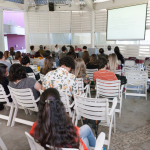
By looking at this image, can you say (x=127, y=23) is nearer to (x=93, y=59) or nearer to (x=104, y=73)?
(x=93, y=59)

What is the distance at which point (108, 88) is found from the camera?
3.09 m

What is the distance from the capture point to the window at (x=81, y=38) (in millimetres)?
10914

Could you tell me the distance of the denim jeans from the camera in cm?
170

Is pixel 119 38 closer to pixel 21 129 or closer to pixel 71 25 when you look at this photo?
pixel 71 25

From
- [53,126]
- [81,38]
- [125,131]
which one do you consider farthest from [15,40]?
[53,126]

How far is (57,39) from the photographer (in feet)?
37.4

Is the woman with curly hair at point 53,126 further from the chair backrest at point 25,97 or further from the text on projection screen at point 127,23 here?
the text on projection screen at point 127,23

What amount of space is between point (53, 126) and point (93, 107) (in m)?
0.95

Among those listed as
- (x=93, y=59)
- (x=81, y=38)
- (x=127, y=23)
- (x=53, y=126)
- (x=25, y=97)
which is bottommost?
(x=25, y=97)

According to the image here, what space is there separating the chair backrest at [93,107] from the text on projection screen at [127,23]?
7.68 meters

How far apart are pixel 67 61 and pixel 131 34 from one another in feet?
24.1

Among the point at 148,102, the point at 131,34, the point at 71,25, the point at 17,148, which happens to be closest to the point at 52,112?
the point at 17,148

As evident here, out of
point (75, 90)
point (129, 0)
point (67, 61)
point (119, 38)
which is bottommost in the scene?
point (75, 90)

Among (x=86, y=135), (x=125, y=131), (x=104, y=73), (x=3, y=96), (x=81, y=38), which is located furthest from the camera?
(x=81, y=38)
